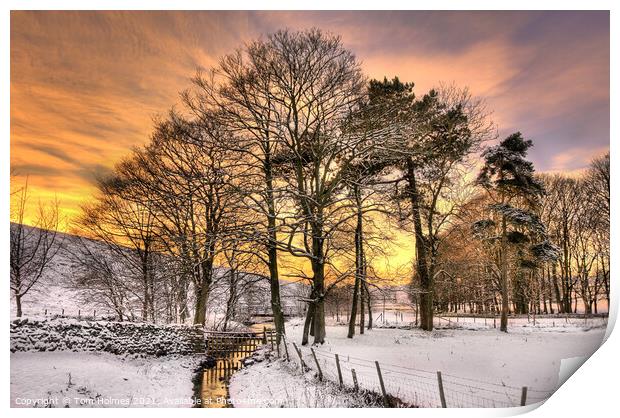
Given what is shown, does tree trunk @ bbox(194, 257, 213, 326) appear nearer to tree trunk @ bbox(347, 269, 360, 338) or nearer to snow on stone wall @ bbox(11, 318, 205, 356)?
snow on stone wall @ bbox(11, 318, 205, 356)

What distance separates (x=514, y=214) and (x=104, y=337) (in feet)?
25.1

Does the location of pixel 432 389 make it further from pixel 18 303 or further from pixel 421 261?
pixel 18 303

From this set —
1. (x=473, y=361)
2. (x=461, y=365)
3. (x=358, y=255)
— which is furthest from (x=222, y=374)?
(x=473, y=361)

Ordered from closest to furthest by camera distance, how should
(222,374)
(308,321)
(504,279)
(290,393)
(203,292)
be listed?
1. (290,393)
2. (504,279)
3. (222,374)
4. (308,321)
5. (203,292)

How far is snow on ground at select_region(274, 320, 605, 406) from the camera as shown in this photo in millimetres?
5227

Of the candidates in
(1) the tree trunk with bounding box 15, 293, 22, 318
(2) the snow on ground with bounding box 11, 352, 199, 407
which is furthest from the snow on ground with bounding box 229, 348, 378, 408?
(1) the tree trunk with bounding box 15, 293, 22, 318

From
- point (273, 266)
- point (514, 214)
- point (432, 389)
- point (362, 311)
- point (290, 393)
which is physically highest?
point (514, 214)

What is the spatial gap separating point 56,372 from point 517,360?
631 centimetres

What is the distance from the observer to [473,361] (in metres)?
5.71

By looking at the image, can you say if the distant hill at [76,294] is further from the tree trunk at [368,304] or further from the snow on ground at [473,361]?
the snow on ground at [473,361]

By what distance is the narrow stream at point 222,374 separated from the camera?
5470 mm

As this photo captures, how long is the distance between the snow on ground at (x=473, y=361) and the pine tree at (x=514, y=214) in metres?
0.61
